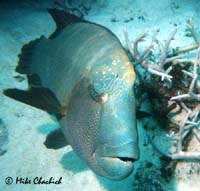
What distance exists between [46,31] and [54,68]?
2.70 m

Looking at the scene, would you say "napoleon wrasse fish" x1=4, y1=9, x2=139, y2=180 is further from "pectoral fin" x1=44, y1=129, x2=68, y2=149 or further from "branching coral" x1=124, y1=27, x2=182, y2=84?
"branching coral" x1=124, y1=27, x2=182, y2=84

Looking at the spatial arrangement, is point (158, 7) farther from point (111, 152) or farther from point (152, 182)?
point (111, 152)

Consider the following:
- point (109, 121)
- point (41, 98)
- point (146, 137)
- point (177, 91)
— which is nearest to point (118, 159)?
point (109, 121)

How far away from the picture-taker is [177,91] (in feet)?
10.7

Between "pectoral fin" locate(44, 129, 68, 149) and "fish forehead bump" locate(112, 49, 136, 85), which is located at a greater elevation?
"fish forehead bump" locate(112, 49, 136, 85)

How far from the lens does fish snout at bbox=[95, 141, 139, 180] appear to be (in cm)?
176

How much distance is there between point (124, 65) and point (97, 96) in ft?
0.91

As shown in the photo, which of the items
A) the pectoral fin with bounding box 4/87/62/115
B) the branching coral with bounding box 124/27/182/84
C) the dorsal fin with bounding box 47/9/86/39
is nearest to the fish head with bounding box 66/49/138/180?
the pectoral fin with bounding box 4/87/62/115

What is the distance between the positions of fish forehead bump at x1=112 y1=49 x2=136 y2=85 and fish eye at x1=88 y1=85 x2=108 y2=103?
0.59 ft

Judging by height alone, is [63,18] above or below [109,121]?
above

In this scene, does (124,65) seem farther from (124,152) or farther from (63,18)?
(63,18)

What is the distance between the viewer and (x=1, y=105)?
13.5 ft

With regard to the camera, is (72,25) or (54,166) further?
(54,166)

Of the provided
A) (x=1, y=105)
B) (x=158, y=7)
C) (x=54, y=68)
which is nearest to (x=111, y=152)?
(x=54, y=68)
